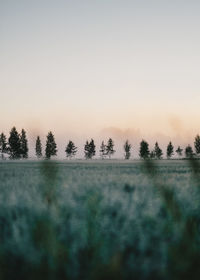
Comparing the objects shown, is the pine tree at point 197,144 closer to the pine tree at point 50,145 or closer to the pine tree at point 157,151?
the pine tree at point 157,151

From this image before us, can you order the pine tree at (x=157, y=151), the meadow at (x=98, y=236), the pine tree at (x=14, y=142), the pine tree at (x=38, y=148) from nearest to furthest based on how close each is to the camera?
the meadow at (x=98, y=236), the pine tree at (x=14, y=142), the pine tree at (x=38, y=148), the pine tree at (x=157, y=151)

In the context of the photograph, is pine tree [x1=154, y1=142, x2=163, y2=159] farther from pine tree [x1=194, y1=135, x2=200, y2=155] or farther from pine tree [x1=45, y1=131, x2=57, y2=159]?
pine tree [x1=45, y1=131, x2=57, y2=159]

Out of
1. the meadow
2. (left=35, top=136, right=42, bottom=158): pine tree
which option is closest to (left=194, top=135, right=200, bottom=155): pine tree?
(left=35, top=136, right=42, bottom=158): pine tree

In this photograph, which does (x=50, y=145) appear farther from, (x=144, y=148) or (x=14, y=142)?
(x=144, y=148)

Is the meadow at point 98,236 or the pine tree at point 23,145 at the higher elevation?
the pine tree at point 23,145

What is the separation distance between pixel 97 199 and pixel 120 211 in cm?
83

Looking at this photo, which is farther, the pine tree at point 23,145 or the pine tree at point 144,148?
the pine tree at point 144,148

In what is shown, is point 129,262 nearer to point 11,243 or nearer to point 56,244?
point 56,244

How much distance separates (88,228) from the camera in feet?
16.1

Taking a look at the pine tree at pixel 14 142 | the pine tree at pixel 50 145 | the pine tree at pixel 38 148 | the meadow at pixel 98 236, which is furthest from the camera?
the pine tree at pixel 38 148

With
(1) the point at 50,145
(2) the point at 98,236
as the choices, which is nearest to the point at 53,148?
(1) the point at 50,145

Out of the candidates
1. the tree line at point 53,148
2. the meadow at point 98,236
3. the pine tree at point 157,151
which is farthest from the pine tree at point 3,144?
the meadow at point 98,236

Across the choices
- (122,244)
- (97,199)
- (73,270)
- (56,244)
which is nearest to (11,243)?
(56,244)

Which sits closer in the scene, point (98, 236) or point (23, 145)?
point (98, 236)
